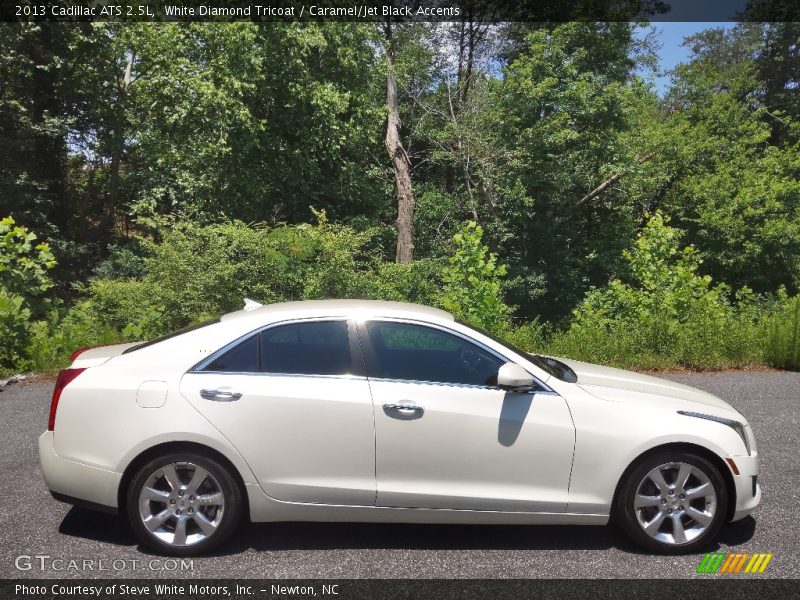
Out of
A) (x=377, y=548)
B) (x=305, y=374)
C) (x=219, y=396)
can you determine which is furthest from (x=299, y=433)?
(x=377, y=548)

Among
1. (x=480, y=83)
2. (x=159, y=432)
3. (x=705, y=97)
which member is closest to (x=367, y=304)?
(x=159, y=432)

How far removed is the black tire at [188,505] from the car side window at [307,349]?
68 centimetres

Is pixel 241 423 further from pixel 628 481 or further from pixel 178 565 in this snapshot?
pixel 628 481

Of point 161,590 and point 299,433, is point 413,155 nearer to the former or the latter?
point 299,433

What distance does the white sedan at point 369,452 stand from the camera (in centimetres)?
421

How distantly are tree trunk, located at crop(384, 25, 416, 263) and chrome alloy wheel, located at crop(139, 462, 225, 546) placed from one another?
18.2 meters

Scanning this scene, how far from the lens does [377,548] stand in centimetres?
440

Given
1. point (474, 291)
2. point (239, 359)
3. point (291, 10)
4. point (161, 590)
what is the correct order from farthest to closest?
point (291, 10), point (474, 291), point (239, 359), point (161, 590)

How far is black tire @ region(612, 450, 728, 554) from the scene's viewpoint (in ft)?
14.1

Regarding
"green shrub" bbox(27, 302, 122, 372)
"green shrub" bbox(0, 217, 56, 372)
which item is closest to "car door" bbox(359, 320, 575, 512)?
"green shrub" bbox(27, 302, 122, 372)

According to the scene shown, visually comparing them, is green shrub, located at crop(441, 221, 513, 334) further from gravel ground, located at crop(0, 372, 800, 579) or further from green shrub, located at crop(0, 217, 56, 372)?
green shrub, located at crop(0, 217, 56, 372)

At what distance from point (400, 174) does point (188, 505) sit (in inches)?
759

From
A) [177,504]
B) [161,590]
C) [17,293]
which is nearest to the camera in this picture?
[161,590]

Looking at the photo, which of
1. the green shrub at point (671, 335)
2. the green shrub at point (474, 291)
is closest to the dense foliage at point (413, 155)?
the green shrub at point (671, 335)
